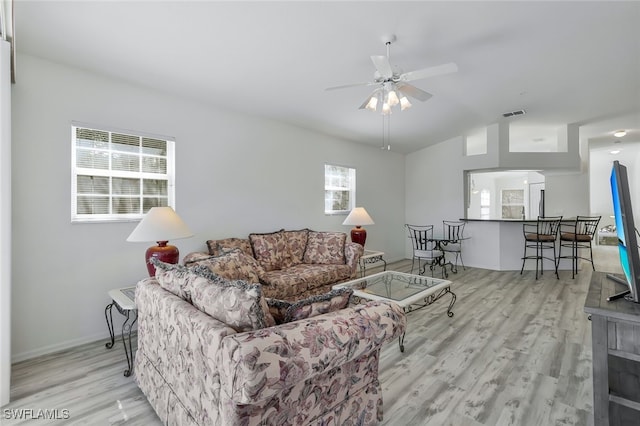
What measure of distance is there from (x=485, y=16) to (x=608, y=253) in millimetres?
8328

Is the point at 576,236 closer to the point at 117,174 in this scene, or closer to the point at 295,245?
the point at 295,245

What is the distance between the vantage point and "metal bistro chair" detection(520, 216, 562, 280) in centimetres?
541

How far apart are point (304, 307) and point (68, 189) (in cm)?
267

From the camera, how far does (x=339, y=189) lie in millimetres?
5734

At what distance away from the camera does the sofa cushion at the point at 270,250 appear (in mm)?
3857

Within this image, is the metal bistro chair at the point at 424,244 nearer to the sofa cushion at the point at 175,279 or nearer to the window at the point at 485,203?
the window at the point at 485,203

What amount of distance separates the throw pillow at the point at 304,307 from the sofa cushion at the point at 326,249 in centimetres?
257

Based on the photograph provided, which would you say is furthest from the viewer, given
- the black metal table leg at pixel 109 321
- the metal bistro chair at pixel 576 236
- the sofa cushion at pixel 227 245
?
the metal bistro chair at pixel 576 236

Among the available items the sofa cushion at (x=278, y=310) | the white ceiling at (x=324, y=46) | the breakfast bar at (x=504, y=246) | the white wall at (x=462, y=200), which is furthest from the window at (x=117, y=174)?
the breakfast bar at (x=504, y=246)

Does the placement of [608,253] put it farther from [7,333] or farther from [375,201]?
[7,333]

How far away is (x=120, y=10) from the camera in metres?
2.17

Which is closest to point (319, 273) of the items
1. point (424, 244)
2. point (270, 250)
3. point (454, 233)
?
point (270, 250)

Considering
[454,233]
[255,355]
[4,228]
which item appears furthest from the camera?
[454,233]

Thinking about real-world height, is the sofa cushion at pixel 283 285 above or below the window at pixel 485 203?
below
